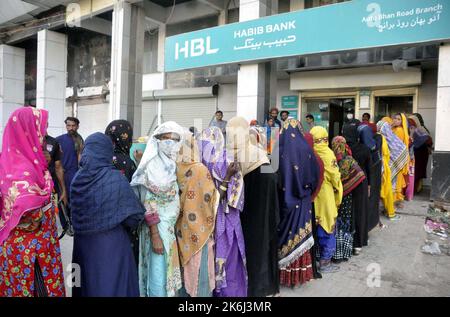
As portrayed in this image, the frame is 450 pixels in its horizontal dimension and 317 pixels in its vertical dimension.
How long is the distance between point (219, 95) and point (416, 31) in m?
6.29

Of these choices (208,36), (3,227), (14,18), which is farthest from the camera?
(14,18)

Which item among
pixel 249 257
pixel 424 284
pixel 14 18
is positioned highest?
pixel 14 18

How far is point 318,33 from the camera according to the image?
17.1 ft

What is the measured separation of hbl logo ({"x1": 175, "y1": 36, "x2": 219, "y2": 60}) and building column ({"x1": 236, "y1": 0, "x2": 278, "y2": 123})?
0.70 meters

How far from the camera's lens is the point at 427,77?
7.20 metres

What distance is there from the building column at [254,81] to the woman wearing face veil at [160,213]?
391cm

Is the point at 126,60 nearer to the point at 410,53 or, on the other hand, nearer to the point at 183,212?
the point at 410,53

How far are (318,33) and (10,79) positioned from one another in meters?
12.1

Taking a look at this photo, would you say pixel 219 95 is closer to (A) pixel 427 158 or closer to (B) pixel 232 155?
(A) pixel 427 158

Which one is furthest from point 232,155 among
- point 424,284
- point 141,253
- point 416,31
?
point 416,31

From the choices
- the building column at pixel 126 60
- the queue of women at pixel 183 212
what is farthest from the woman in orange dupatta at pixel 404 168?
the building column at pixel 126 60

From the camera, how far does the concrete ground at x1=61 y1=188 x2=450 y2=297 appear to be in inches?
123

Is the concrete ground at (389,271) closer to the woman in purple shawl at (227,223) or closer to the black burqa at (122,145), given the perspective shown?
the woman in purple shawl at (227,223)

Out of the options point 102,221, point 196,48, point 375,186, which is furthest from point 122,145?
point 196,48
